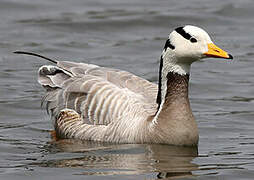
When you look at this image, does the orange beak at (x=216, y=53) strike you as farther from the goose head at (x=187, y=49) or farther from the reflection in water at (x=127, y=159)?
the reflection in water at (x=127, y=159)

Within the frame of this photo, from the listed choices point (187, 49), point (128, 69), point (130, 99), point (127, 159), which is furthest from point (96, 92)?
point (128, 69)

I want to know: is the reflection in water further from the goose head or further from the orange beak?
the orange beak

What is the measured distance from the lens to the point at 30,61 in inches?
682

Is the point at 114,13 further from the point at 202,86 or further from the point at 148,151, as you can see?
the point at 148,151

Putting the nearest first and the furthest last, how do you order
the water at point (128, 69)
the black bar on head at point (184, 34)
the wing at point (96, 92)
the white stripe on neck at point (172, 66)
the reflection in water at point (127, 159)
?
the reflection in water at point (127, 159) < the water at point (128, 69) < the black bar on head at point (184, 34) < the white stripe on neck at point (172, 66) < the wing at point (96, 92)

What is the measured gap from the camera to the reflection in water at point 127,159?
1004cm

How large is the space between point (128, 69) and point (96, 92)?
4.90m

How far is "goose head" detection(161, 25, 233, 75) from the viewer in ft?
35.2

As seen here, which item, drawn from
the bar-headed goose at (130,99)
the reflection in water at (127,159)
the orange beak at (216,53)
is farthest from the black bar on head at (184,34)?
the reflection in water at (127,159)

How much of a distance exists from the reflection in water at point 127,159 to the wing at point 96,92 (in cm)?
49

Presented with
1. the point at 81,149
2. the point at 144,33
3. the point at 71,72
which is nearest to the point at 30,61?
the point at 144,33

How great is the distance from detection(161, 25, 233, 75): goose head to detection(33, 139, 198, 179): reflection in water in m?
1.16

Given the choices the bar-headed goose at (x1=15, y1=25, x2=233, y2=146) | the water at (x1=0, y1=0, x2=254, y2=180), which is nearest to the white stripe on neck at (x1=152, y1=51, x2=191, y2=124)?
the bar-headed goose at (x1=15, y1=25, x2=233, y2=146)

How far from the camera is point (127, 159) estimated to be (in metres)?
10.6
